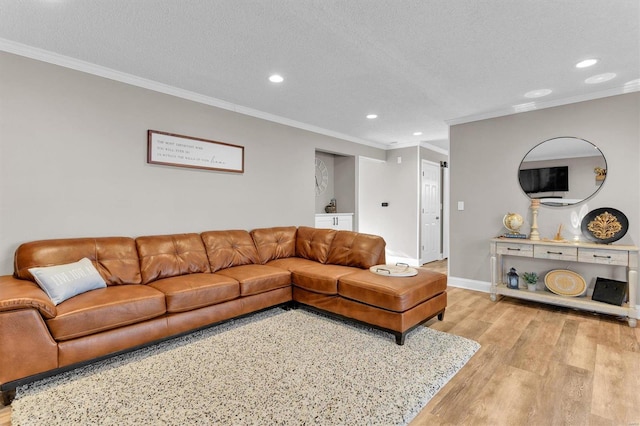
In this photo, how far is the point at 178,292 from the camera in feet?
8.28

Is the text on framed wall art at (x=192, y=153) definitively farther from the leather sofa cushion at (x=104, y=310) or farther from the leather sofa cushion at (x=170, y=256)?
the leather sofa cushion at (x=104, y=310)

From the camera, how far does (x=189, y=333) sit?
104 inches

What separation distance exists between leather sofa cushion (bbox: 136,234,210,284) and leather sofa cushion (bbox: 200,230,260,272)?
8 centimetres

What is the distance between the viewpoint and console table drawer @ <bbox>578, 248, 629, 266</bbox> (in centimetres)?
301

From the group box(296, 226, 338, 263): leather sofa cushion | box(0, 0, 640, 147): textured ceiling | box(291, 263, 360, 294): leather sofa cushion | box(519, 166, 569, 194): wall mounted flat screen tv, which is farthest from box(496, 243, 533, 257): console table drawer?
box(296, 226, 338, 263): leather sofa cushion

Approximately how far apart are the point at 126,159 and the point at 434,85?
3.13 m

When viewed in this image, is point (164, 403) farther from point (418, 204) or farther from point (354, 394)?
point (418, 204)

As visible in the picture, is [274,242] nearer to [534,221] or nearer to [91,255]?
[91,255]

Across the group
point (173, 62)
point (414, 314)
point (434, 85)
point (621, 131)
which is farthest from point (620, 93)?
point (173, 62)

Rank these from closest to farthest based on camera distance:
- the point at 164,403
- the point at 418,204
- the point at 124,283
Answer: the point at 164,403, the point at 124,283, the point at 418,204

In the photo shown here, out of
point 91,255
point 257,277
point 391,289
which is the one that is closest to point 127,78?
point 91,255

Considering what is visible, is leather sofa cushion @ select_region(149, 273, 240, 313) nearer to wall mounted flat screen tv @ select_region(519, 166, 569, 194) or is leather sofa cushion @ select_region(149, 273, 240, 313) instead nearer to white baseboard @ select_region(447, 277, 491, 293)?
white baseboard @ select_region(447, 277, 491, 293)

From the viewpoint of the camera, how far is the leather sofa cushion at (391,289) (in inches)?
100

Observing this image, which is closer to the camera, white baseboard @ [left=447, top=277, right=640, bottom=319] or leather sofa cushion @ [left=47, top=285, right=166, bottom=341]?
leather sofa cushion @ [left=47, top=285, right=166, bottom=341]
